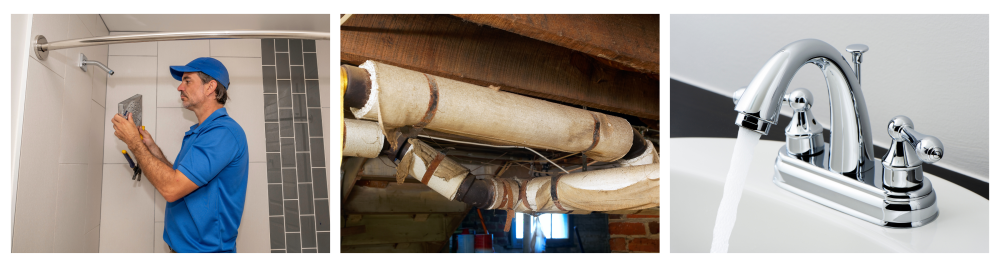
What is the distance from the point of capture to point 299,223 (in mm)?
1211

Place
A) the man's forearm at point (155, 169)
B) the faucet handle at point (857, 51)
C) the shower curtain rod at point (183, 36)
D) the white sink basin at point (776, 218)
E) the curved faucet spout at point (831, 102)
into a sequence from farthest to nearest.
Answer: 1. the man's forearm at point (155, 169)
2. the shower curtain rod at point (183, 36)
3. the white sink basin at point (776, 218)
4. the faucet handle at point (857, 51)
5. the curved faucet spout at point (831, 102)

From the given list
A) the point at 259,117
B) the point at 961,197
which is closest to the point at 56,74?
the point at 259,117

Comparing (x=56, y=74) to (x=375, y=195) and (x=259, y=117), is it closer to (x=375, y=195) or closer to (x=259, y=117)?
(x=259, y=117)

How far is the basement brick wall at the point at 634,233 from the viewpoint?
87cm

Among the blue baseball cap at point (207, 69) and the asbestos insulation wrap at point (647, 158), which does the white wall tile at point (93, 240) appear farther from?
the asbestos insulation wrap at point (647, 158)

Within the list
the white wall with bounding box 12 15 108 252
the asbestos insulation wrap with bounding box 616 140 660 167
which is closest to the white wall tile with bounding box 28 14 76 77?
the white wall with bounding box 12 15 108 252

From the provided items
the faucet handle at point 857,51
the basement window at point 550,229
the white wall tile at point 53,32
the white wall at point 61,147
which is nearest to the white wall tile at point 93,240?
the white wall at point 61,147

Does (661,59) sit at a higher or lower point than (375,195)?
higher

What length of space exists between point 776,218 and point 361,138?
73cm

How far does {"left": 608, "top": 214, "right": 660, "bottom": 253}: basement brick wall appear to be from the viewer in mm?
869

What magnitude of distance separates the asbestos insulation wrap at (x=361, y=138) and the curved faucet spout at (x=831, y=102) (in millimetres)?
566

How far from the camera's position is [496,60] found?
85cm

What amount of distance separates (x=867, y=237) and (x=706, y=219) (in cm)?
Answer: 23
